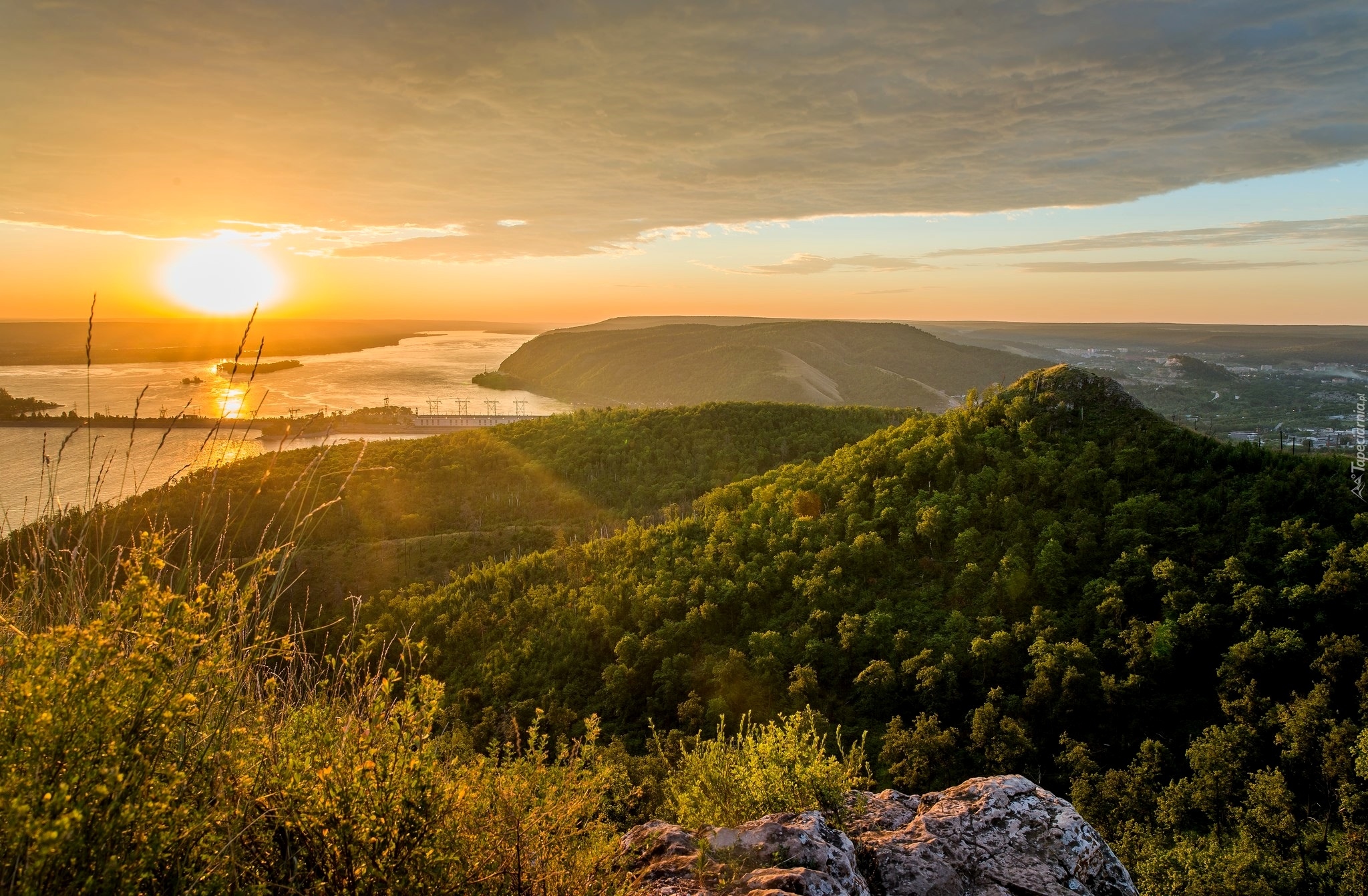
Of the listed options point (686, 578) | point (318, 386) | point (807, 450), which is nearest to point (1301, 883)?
point (686, 578)

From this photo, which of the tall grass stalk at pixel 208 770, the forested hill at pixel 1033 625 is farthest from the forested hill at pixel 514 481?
A: the tall grass stalk at pixel 208 770

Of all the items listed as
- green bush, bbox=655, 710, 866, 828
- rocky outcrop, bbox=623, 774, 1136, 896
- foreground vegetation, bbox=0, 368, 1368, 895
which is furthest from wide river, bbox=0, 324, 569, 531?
rocky outcrop, bbox=623, 774, 1136, 896

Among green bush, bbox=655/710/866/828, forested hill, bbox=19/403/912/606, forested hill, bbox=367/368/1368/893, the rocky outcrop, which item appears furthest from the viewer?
forested hill, bbox=19/403/912/606

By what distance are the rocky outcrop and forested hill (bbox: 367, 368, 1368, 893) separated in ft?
30.9

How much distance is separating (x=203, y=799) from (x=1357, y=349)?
25938cm

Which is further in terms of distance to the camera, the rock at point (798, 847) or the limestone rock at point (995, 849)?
the limestone rock at point (995, 849)

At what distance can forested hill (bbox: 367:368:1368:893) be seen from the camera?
17.5 meters

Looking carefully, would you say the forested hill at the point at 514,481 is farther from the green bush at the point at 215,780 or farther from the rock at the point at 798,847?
the green bush at the point at 215,780

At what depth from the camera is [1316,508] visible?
2389cm

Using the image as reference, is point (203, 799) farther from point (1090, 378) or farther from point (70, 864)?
point (1090, 378)

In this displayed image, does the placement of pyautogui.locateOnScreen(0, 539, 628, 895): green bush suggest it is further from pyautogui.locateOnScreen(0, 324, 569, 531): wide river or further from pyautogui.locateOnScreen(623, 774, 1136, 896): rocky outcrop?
pyautogui.locateOnScreen(0, 324, 569, 531): wide river

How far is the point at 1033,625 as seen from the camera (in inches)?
924

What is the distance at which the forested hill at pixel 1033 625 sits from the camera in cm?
1748

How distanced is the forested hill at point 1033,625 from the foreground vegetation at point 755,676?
11 cm
